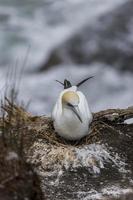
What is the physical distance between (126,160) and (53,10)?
8.75 metres

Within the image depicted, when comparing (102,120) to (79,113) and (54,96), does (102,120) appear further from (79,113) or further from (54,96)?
(54,96)

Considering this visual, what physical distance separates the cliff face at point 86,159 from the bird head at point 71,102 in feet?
1.15

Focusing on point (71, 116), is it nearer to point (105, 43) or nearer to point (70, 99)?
point (70, 99)

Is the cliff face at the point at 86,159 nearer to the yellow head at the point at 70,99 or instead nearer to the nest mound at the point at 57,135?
the nest mound at the point at 57,135

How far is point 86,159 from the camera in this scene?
6098 millimetres

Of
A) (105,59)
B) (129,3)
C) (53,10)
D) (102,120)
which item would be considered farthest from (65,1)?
(102,120)

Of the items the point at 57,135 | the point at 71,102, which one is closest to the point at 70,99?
the point at 71,102

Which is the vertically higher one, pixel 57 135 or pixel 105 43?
pixel 105 43

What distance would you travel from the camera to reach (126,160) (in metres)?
6.23

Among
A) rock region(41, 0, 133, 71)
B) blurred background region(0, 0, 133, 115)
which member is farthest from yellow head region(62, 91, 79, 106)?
rock region(41, 0, 133, 71)

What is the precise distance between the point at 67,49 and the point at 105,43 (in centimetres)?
76

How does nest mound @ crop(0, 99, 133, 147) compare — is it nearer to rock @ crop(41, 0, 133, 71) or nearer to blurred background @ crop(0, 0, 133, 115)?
blurred background @ crop(0, 0, 133, 115)

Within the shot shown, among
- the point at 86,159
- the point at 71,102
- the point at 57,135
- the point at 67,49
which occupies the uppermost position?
the point at 67,49

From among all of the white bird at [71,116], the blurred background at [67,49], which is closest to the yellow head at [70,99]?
the white bird at [71,116]
